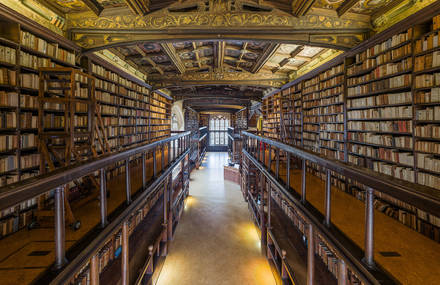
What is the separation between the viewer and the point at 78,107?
3.26 meters

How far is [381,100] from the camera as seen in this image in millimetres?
2912

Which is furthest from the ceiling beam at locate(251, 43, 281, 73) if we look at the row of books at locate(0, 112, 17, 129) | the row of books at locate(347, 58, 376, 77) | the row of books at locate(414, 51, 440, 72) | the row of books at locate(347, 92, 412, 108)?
the row of books at locate(0, 112, 17, 129)

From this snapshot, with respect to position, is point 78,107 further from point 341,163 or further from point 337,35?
point 337,35

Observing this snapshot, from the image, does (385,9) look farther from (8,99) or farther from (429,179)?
(8,99)

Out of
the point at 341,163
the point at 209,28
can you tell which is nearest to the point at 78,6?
the point at 209,28

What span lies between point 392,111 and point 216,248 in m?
4.14

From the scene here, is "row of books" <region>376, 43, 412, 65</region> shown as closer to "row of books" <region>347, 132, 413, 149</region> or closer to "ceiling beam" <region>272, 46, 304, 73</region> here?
"row of books" <region>347, 132, 413, 149</region>

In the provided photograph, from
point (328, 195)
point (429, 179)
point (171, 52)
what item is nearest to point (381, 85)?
point (429, 179)

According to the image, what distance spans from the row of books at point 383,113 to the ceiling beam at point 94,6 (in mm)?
4556

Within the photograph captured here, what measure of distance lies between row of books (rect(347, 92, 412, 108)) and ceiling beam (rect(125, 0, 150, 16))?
3758 mm

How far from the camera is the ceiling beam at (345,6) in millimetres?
2861

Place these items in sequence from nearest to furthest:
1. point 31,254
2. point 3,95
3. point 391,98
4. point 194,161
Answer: point 31,254 → point 3,95 → point 391,98 → point 194,161

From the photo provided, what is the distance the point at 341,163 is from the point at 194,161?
1071 centimetres

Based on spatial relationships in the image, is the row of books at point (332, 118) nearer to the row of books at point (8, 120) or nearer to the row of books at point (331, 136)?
the row of books at point (331, 136)
